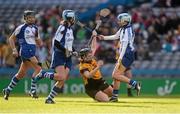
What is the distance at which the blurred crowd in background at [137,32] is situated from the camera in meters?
30.3

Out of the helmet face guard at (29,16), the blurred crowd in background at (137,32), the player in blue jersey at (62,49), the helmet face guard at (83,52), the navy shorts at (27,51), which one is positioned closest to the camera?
the player in blue jersey at (62,49)

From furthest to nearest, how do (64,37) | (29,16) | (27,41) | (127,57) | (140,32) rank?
(140,32), (27,41), (29,16), (127,57), (64,37)

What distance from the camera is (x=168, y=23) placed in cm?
3156

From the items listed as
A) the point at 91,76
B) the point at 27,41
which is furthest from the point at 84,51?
the point at 27,41

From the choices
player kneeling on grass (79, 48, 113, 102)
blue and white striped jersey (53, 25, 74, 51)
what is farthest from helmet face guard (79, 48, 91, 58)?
blue and white striped jersey (53, 25, 74, 51)

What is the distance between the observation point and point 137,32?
31.4 meters

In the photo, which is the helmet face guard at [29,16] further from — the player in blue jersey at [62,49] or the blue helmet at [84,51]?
the blue helmet at [84,51]

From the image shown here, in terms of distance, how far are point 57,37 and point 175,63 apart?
451 inches

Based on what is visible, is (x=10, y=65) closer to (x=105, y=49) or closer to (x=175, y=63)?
(x=105, y=49)

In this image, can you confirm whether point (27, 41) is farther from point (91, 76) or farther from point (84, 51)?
point (91, 76)

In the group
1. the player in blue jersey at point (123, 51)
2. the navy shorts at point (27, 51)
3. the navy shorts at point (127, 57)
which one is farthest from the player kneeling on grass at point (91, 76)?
the navy shorts at point (27, 51)

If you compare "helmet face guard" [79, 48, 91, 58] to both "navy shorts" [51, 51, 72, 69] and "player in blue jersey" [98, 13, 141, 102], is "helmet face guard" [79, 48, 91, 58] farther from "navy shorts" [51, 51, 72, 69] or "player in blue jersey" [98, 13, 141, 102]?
"player in blue jersey" [98, 13, 141, 102]

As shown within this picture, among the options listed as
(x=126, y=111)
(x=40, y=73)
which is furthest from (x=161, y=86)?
(x=126, y=111)

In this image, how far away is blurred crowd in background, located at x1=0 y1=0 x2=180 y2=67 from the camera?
3031 cm
